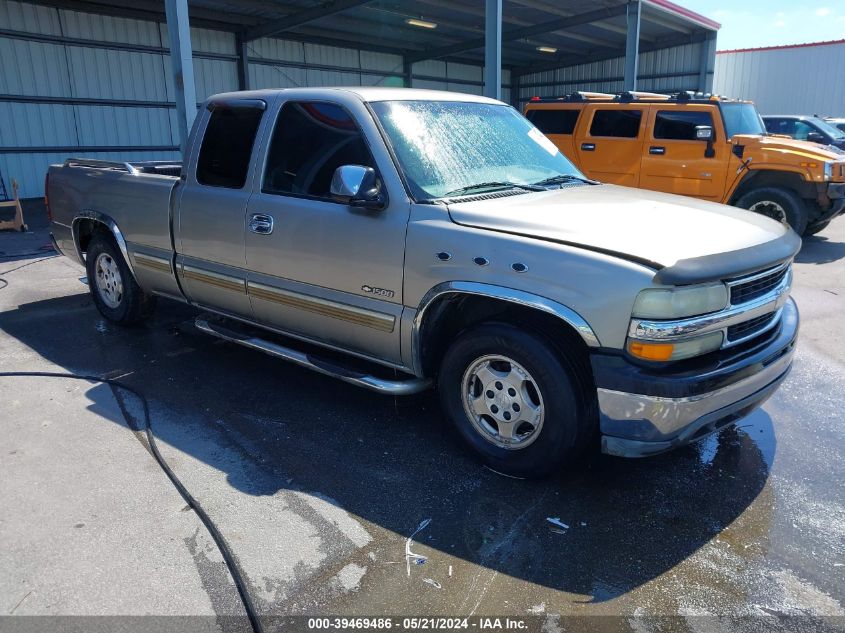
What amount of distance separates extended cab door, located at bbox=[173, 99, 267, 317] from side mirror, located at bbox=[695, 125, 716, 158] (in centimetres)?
706

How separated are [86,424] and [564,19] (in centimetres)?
1936

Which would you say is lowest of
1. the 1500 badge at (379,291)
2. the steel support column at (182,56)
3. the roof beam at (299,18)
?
the 1500 badge at (379,291)

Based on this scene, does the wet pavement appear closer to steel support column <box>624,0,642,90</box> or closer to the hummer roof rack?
the hummer roof rack

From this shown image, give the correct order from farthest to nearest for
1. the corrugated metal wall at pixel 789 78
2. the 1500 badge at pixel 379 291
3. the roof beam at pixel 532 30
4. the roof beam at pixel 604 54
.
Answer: the corrugated metal wall at pixel 789 78 < the roof beam at pixel 604 54 < the roof beam at pixel 532 30 < the 1500 badge at pixel 379 291

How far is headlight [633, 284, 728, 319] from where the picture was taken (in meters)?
2.86

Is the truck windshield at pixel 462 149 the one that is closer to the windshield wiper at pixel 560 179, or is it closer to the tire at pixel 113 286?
the windshield wiper at pixel 560 179

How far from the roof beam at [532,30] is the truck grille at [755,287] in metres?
17.1

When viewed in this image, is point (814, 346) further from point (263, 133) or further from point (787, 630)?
point (263, 133)

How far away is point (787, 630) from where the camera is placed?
2.47 meters

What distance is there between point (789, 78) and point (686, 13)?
11577 millimetres

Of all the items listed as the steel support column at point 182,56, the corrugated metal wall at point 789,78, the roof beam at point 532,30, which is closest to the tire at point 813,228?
the steel support column at point 182,56

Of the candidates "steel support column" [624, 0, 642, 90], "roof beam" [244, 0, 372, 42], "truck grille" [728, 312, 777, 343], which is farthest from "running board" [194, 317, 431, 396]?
"steel support column" [624, 0, 642, 90]

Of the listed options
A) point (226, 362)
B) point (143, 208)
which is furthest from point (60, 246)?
point (226, 362)

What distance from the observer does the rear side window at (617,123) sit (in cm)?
1027
